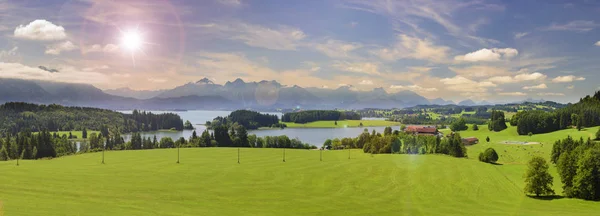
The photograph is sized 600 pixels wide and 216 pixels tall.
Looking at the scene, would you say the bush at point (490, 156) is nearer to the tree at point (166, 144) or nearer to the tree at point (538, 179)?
the tree at point (538, 179)

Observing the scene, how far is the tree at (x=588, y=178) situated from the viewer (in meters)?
54.6

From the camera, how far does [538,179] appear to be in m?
57.2

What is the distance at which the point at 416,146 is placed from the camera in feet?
397

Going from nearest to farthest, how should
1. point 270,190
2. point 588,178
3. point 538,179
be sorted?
point 588,178 < point 270,190 < point 538,179

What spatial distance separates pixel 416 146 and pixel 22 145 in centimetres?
13202

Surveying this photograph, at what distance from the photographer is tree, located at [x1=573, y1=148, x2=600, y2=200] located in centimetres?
5456

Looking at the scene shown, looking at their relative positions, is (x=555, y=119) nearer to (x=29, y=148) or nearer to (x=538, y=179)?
(x=538, y=179)

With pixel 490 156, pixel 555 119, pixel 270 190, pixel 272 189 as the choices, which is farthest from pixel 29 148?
pixel 555 119

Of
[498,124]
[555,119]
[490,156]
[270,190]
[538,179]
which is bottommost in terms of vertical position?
[270,190]

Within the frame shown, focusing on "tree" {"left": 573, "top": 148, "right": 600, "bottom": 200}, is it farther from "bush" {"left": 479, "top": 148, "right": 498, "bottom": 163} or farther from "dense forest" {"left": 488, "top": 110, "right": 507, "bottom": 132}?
"dense forest" {"left": 488, "top": 110, "right": 507, "bottom": 132}

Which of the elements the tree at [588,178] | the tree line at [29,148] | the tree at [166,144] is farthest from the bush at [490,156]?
the tree line at [29,148]

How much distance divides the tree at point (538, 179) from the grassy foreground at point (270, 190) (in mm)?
2161

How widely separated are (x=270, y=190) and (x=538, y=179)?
145 ft

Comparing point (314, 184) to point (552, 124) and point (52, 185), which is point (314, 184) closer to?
point (52, 185)
